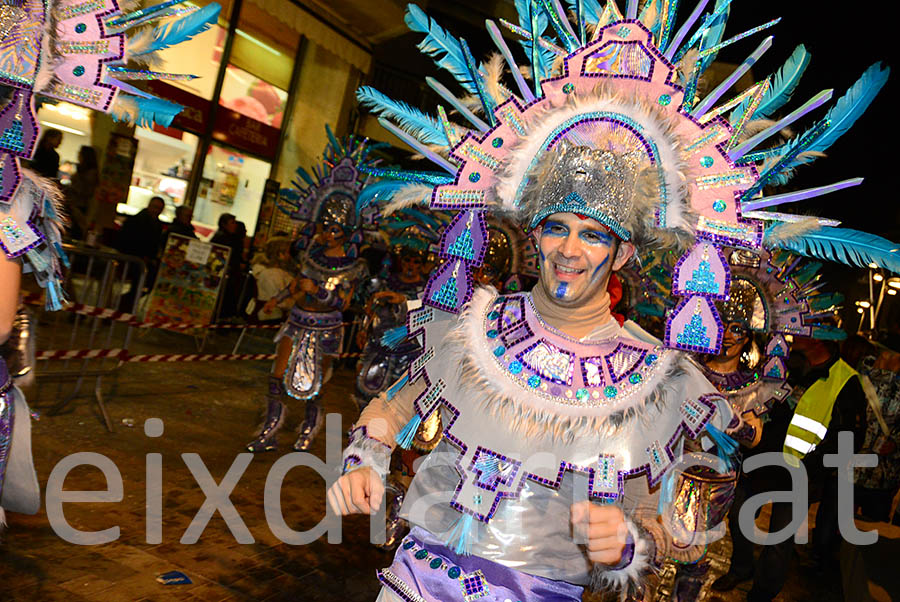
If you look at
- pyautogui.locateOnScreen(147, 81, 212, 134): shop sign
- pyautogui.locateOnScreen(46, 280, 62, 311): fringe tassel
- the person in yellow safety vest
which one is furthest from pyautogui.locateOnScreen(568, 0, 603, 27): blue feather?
pyautogui.locateOnScreen(147, 81, 212, 134): shop sign

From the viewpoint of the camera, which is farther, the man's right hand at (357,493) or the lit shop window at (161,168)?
the lit shop window at (161,168)

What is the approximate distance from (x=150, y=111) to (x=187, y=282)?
27.4ft

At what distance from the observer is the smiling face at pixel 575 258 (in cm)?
255

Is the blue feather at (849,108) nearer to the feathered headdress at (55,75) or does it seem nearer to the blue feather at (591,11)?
the blue feather at (591,11)

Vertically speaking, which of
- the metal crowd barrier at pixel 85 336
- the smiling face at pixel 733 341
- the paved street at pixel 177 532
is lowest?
the paved street at pixel 177 532

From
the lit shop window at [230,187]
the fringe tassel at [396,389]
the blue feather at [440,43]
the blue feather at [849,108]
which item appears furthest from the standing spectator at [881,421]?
the lit shop window at [230,187]

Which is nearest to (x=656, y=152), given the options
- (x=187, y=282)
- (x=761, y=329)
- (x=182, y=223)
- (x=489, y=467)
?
(x=489, y=467)

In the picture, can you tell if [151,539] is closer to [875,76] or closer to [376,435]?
[376,435]

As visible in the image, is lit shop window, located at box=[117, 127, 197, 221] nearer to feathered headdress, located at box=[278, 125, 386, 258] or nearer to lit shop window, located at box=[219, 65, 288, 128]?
lit shop window, located at box=[219, 65, 288, 128]

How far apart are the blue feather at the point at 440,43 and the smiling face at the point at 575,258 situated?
704mm

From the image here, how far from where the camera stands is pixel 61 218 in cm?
276

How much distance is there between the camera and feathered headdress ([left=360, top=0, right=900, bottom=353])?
2520mm

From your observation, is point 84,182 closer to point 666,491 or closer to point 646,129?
point 646,129

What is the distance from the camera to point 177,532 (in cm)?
496
